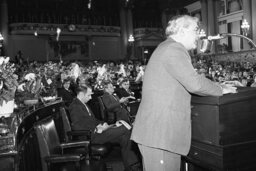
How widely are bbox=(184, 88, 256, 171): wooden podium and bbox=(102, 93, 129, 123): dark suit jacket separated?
3.76 m

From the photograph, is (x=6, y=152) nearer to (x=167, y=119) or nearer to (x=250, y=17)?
(x=167, y=119)

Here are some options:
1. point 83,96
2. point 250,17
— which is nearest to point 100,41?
point 250,17

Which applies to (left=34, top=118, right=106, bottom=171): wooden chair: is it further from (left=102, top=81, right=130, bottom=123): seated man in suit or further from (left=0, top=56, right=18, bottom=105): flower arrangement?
(left=102, top=81, right=130, bottom=123): seated man in suit

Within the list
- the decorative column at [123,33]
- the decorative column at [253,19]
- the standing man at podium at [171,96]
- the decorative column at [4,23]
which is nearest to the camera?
the standing man at podium at [171,96]

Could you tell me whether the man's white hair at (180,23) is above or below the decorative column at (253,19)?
below

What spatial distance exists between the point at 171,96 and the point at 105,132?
225cm

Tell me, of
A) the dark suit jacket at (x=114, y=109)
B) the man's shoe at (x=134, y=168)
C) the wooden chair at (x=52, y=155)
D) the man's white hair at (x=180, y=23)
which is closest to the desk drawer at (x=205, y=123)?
the man's white hair at (x=180, y=23)

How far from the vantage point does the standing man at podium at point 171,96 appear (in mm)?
1747

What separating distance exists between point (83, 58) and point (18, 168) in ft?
81.7

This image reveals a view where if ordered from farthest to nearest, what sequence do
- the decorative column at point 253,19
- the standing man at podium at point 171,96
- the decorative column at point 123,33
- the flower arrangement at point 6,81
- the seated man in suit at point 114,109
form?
the decorative column at point 123,33 → the decorative column at point 253,19 → the seated man in suit at point 114,109 → the flower arrangement at point 6,81 → the standing man at podium at point 171,96

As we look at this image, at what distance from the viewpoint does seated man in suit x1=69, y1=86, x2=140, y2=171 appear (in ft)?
12.5

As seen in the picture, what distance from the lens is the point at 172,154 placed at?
6.04ft

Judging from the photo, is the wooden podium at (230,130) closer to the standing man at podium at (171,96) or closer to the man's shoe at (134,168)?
the standing man at podium at (171,96)

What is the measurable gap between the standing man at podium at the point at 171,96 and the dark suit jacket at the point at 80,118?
2.16 meters
